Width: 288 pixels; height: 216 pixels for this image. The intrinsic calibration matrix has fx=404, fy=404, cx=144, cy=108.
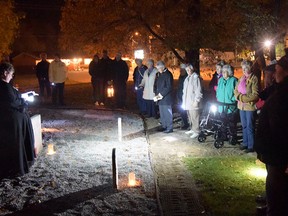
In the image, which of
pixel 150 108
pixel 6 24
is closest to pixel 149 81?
pixel 150 108

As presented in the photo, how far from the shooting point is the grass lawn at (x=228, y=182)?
6516 millimetres

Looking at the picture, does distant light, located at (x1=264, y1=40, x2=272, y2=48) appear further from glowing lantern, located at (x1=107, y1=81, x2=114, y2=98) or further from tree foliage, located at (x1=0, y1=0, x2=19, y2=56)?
tree foliage, located at (x1=0, y1=0, x2=19, y2=56)

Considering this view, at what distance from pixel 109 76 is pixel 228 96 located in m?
8.25

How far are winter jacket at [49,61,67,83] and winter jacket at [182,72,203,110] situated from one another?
24.5 ft

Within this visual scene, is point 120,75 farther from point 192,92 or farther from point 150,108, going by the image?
point 192,92

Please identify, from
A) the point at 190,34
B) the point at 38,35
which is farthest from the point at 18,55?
the point at 190,34

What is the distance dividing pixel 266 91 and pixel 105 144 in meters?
5.14

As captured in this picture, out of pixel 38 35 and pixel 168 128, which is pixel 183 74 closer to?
pixel 168 128

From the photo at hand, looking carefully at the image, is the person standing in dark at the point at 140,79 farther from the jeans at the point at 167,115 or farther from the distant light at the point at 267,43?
the distant light at the point at 267,43

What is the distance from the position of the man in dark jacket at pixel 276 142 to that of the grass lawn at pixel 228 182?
136 cm

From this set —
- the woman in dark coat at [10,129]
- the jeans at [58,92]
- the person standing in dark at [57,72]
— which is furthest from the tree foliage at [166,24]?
the woman in dark coat at [10,129]

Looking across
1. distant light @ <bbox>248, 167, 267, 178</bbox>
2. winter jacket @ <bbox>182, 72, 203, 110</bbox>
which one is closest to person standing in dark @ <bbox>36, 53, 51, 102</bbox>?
winter jacket @ <bbox>182, 72, 203, 110</bbox>

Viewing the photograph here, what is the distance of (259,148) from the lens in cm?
501

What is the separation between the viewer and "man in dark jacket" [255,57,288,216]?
15.7ft
